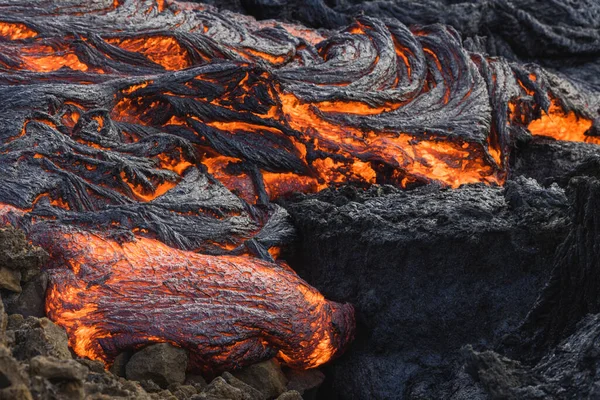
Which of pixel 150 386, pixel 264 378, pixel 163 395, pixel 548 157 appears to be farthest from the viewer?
pixel 548 157

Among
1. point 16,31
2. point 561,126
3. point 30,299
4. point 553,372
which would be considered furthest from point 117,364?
point 561,126

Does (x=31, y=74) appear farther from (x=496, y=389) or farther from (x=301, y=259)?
(x=496, y=389)

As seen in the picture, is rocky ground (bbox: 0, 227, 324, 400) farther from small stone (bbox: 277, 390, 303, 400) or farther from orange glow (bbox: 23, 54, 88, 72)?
orange glow (bbox: 23, 54, 88, 72)

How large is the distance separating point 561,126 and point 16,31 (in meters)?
3.87

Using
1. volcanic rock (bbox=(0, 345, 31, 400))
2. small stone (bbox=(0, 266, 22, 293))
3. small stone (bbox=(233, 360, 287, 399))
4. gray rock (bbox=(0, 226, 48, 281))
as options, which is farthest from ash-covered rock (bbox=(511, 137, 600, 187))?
volcanic rock (bbox=(0, 345, 31, 400))

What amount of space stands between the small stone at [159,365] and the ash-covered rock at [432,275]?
868 millimetres

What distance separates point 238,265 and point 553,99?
3097mm

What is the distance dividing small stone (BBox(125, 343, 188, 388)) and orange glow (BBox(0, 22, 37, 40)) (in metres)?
2.89

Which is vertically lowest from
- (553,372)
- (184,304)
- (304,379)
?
(304,379)

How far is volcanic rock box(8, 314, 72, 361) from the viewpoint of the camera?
2771 millimetres

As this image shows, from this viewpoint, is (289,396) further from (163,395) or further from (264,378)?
(163,395)

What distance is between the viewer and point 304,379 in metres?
3.98

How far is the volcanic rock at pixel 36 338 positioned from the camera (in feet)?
9.09

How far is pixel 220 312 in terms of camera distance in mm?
3773
